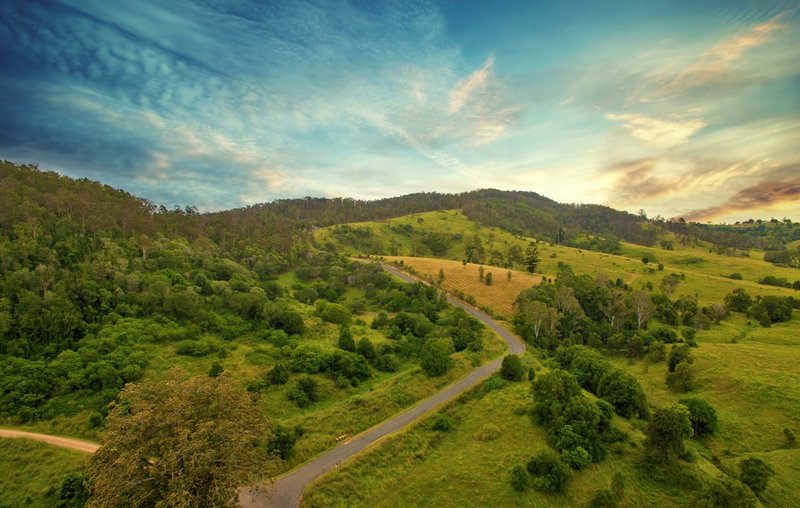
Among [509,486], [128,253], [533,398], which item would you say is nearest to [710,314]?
[533,398]

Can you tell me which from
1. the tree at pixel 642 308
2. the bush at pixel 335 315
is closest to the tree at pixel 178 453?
the bush at pixel 335 315

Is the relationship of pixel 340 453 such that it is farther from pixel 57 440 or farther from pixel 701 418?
pixel 701 418

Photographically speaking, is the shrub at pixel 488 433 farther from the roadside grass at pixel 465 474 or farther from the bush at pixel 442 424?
→ the bush at pixel 442 424

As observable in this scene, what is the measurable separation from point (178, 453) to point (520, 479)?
26721 millimetres

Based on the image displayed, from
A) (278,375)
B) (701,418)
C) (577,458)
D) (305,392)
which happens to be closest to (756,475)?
(701,418)

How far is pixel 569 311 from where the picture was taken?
272 feet

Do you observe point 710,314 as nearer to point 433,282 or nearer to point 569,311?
point 569,311

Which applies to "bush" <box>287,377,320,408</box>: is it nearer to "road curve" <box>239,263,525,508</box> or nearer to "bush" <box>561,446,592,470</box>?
"road curve" <box>239,263,525,508</box>

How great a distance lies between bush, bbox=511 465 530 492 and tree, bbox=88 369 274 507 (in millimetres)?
20764

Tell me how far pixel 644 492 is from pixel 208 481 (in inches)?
1346

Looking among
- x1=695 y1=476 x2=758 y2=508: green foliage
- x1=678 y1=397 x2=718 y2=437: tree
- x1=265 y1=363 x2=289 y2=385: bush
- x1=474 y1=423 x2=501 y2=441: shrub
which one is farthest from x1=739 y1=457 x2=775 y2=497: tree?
x1=265 y1=363 x2=289 y2=385: bush

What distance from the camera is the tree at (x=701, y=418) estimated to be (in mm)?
42562

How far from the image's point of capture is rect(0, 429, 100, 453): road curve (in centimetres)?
3912

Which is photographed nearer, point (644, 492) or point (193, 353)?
point (644, 492)
